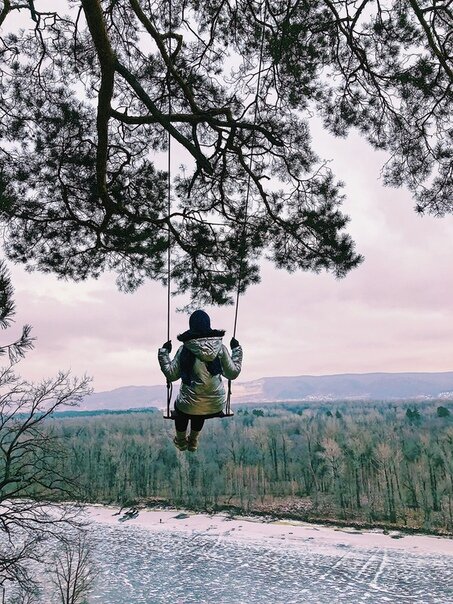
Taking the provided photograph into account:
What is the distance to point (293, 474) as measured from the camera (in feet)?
144

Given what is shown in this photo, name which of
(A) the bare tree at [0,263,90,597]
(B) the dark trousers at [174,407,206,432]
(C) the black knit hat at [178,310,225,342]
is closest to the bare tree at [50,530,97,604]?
(A) the bare tree at [0,263,90,597]

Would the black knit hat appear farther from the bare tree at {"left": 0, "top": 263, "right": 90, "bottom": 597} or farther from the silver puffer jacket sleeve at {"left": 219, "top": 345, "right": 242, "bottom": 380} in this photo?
the bare tree at {"left": 0, "top": 263, "right": 90, "bottom": 597}

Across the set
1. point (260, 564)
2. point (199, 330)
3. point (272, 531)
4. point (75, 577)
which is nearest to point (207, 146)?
point (199, 330)

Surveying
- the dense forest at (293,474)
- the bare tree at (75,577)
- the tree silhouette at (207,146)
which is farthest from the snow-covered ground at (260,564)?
the tree silhouette at (207,146)

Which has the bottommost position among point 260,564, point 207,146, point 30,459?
point 260,564

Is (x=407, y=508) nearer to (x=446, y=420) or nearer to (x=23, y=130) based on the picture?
(x=446, y=420)

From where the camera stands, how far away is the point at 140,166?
5.15 m

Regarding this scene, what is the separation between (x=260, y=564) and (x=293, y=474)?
1688cm

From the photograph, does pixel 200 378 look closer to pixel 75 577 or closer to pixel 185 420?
pixel 185 420

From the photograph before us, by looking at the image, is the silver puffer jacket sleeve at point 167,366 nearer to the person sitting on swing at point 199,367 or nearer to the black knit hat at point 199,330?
the person sitting on swing at point 199,367

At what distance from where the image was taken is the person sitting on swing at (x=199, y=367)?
10.0 ft

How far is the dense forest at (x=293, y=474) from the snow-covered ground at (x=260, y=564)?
3505 millimetres

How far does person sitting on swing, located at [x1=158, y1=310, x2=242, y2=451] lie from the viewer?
3.06m

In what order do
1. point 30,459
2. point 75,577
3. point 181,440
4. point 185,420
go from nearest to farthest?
point 185,420, point 181,440, point 30,459, point 75,577
